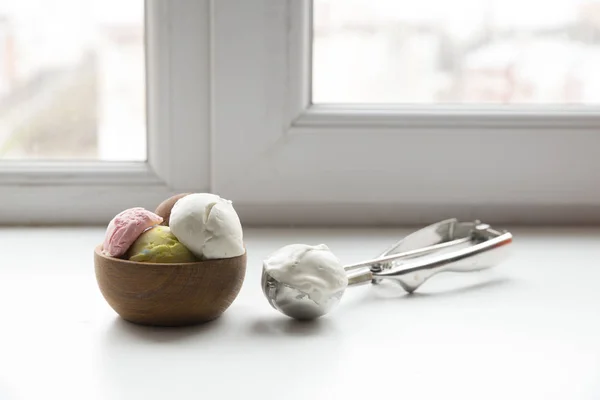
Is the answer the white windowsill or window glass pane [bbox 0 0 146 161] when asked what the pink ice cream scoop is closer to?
the white windowsill

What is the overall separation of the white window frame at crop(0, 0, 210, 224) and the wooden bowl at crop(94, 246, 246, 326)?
0.35 metres

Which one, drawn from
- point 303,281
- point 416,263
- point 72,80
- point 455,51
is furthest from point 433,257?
point 72,80

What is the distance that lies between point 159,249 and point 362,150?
0.40m

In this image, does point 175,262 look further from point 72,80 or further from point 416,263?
point 72,80

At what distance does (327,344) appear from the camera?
0.48 m

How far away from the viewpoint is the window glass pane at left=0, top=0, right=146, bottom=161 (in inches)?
32.8

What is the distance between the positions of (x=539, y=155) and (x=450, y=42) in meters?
0.16

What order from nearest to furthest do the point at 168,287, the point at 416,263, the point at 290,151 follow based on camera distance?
the point at 168,287, the point at 416,263, the point at 290,151

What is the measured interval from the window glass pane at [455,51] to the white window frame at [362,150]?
0.10 feet

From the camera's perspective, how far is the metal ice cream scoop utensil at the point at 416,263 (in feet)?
1.63

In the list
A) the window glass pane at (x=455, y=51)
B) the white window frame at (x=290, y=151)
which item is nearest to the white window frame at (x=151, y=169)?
the white window frame at (x=290, y=151)

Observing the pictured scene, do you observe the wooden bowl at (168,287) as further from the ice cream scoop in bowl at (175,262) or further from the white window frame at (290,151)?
the white window frame at (290,151)

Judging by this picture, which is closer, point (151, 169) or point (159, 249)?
point (159, 249)

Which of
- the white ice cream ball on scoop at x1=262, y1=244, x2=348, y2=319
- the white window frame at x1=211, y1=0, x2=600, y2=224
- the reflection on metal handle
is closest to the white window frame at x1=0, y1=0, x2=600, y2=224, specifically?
the white window frame at x1=211, y1=0, x2=600, y2=224
